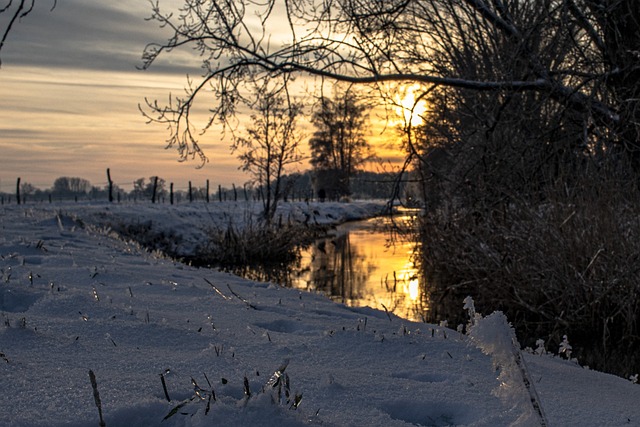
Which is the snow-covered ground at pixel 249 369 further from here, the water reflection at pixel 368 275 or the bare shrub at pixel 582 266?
the water reflection at pixel 368 275

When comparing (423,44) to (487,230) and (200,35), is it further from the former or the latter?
(200,35)

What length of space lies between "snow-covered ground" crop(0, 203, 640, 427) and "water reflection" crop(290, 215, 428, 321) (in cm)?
312

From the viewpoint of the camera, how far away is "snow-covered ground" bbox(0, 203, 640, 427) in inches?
77.9

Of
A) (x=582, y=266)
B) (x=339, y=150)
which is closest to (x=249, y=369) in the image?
(x=582, y=266)

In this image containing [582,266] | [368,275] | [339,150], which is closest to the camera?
[582,266]

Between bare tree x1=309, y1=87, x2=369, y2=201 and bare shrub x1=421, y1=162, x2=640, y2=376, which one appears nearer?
bare shrub x1=421, y1=162, x2=640, y2=376

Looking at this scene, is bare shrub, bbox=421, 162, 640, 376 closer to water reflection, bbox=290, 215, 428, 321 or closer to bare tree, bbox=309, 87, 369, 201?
water reflection, bbox=290, 215, 428, 321

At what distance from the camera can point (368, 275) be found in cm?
1243

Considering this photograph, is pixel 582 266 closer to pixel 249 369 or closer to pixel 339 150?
pixel 249 369

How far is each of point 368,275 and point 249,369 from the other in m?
9.79

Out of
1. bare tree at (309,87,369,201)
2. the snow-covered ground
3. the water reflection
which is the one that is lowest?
the water reflection

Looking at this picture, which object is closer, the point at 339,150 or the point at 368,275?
the point at 368,275

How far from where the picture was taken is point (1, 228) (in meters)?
9.84

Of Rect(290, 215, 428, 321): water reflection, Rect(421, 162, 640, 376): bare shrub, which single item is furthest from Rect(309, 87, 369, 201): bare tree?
Rect(421, 162, 640, 376): bare shrub
